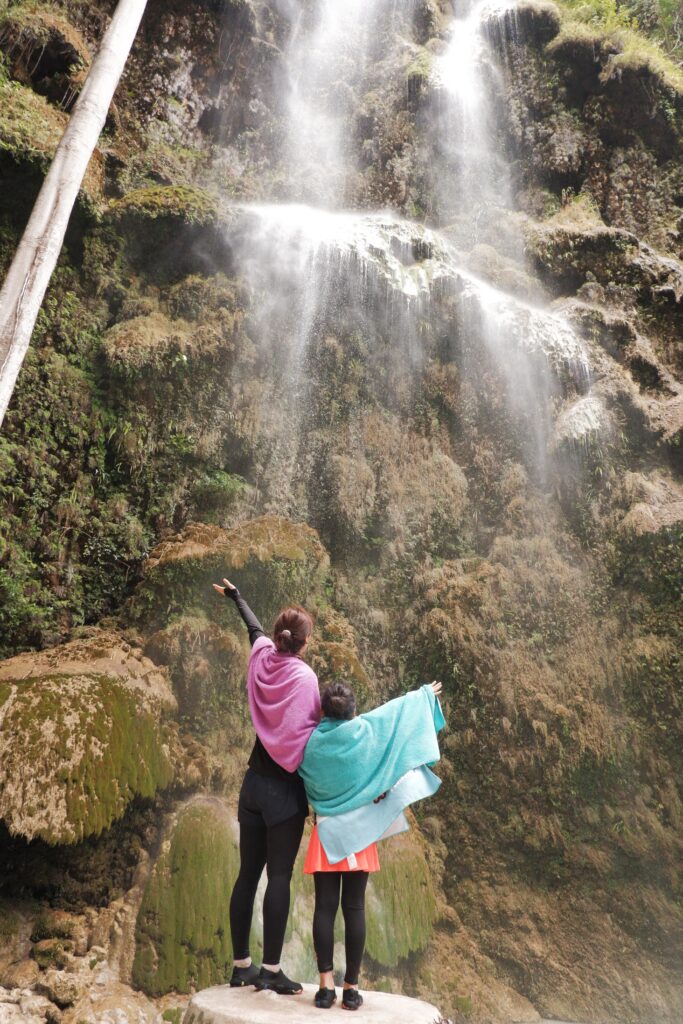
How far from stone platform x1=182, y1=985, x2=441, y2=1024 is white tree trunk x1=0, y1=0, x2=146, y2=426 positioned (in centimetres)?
389

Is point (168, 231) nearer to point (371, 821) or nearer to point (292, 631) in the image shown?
point (292, 631)

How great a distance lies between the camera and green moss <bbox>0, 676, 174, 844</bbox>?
4.70 m

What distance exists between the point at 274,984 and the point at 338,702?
1.22 meters

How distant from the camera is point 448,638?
6711 millimetres

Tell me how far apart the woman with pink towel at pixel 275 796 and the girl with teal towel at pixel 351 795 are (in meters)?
0.08

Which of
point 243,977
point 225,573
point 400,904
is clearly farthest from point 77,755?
point 400,904

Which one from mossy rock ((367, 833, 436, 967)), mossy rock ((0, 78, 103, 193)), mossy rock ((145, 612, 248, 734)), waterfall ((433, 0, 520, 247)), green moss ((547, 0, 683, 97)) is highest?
green moss ((547, 0, 683, 97))

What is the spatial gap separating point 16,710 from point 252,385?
4083 mm

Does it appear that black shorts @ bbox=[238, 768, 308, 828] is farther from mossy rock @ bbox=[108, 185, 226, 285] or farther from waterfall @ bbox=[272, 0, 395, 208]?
waterfall @ bbox=[272, 0, 395, 208]

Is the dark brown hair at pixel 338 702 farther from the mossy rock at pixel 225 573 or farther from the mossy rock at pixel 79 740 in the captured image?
the mossy rock at pixel 225 573

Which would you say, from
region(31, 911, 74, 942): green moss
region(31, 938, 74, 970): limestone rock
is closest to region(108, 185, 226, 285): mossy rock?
A: region(31, 911, 74, 942): green moss

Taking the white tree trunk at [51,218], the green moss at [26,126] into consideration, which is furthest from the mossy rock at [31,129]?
the white tree trunk at [51,218]

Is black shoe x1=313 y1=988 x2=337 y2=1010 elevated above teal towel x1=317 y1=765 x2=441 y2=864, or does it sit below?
below

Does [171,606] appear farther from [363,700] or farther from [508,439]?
[508,439]
